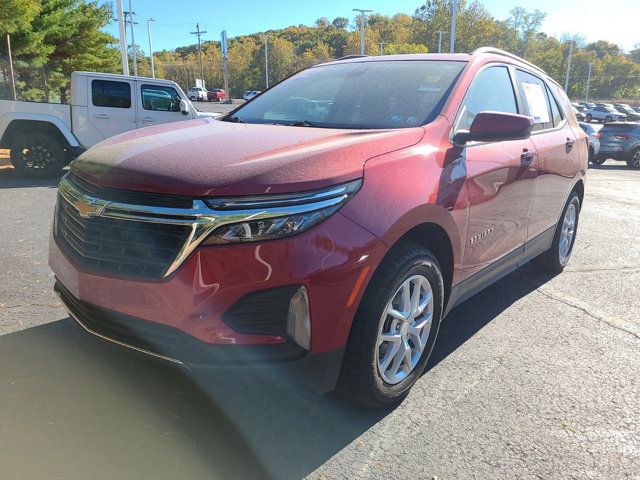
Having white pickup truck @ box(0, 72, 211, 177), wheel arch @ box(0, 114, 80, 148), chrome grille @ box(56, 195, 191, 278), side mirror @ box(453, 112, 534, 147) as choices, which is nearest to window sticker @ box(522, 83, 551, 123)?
side mirror @ box(453, 112, 534, 147)

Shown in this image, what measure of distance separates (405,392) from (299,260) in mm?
1150

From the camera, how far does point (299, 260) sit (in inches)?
80.0

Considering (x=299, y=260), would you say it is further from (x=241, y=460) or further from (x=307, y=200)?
(x=241, y=460)

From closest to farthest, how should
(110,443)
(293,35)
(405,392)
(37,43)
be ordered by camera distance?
1. (110,443)
2. (405,392)
3. (37,43)
4. (293,35)

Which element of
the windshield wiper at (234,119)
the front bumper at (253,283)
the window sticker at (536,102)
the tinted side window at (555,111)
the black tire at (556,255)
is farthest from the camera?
the black tire at (556,255)

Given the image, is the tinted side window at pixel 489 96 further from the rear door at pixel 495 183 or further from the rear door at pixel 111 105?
the rear door at pixel 111 105

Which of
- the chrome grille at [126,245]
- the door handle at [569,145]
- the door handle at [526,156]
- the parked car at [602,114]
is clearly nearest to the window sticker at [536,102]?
the door handle at [569,145]

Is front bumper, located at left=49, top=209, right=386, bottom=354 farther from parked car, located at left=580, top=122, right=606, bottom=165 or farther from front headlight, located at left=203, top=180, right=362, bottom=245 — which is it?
parked car, located at left=580, top=122, right=606, bottom=165

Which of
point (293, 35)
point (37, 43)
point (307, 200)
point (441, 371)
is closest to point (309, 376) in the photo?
point (307, 200)

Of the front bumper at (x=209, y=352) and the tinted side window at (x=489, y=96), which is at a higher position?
the tinted side window at (x=489, y=96)

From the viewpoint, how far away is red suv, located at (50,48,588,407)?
2.04 metres

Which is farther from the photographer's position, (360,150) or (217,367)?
(360,150)

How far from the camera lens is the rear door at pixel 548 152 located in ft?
12.9

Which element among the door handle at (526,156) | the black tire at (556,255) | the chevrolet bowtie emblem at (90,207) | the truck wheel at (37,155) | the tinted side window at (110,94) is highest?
the tinted side window at (110,94)
